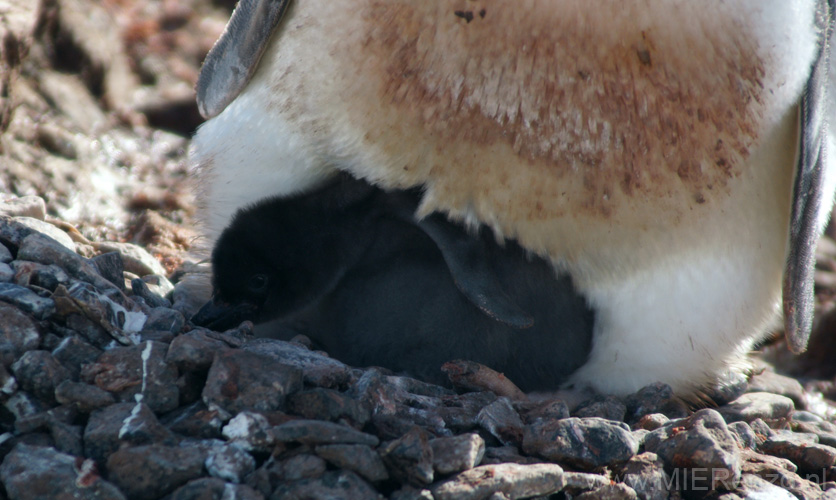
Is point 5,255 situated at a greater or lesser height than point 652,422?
lesser

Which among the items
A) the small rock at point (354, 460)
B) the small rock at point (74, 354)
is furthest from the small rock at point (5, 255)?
the small rock at point (354, 460)

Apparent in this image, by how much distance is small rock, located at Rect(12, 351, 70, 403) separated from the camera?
949 millimetres

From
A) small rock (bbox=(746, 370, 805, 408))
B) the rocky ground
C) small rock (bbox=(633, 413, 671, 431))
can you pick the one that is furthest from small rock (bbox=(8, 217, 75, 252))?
small rock (bbox=(746, 370, 805, 408))

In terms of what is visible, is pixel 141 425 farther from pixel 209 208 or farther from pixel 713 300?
pixel 713 300

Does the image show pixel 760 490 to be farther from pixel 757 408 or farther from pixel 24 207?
pixel 24 207

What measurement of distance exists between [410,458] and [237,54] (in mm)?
910

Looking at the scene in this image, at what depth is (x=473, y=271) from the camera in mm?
1344

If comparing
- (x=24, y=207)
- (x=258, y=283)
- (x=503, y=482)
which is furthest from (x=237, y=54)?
(x=503, y=482)

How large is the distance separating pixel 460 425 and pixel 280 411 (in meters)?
0.26

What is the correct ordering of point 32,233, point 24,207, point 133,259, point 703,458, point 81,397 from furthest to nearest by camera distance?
point 133,259
point 24,207
point 32,233
point 703,458
point 81,397

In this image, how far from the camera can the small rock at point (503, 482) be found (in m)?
0.89

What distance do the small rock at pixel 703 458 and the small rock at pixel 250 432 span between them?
0.53 meters

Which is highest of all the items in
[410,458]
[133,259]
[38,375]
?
[410,458]

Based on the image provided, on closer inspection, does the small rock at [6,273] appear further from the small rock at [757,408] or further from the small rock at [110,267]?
the small rock at [757,408]
